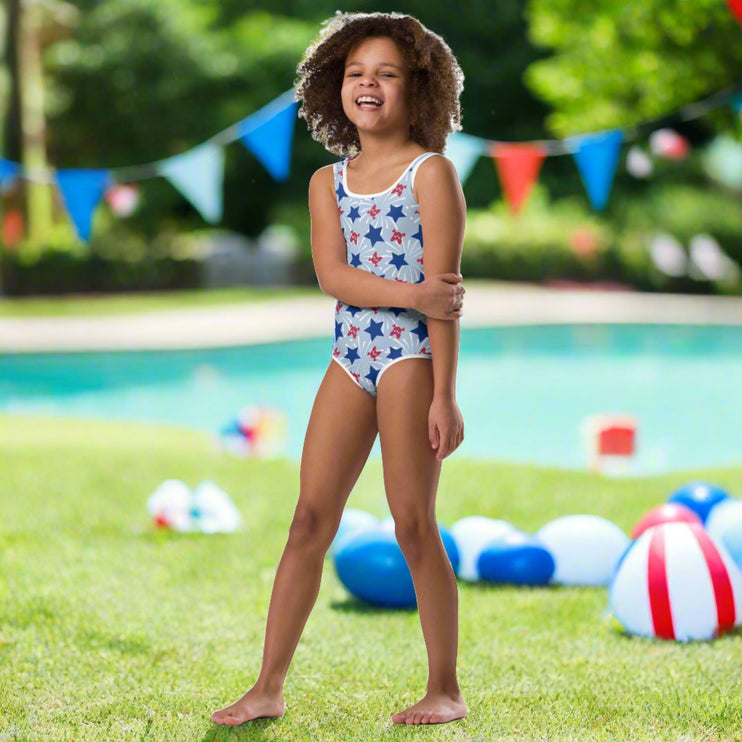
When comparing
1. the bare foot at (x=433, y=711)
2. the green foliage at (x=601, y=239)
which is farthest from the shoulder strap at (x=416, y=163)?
the green foliage at (x=601, y=239)

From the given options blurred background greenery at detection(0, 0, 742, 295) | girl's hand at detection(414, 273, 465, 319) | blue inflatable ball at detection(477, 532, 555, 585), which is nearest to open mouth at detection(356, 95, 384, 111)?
girl's hand at detection(414, 273, 465, 319)

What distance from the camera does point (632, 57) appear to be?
14.5 meters

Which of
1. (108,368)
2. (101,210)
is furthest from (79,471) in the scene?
(101,210)

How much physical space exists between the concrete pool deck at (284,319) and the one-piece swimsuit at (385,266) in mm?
14337

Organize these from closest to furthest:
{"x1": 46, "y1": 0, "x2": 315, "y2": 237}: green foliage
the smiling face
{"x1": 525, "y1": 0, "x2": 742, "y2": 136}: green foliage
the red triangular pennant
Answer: the smiling face, the red triangular pennant, {"x1": 525, "y1": 0, "x2": 742, "y2": 136}: green foliage, {"x1": 46, "y1": 0, "x2": 315, "y2": 237}: green foliage

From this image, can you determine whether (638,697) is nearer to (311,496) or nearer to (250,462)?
(311,496)

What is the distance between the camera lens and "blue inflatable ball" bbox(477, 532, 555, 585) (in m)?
4.34

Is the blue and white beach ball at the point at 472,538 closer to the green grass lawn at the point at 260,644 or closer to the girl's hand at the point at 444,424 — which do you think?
the green grass lawn at the point at 260,644

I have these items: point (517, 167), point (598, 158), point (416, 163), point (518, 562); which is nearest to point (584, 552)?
point (518, 562)

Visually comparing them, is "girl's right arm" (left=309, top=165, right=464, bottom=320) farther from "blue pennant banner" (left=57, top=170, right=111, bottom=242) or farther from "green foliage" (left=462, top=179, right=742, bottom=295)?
"green foliage" (left=462, top=179, right=742, bottom=295)

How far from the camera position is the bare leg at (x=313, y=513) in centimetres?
268

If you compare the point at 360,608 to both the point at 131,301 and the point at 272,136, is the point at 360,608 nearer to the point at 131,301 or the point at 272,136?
the point at 272,136

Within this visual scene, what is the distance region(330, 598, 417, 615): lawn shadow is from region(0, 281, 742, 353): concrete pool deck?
12837 millimetres

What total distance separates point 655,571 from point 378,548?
0.97 meters
